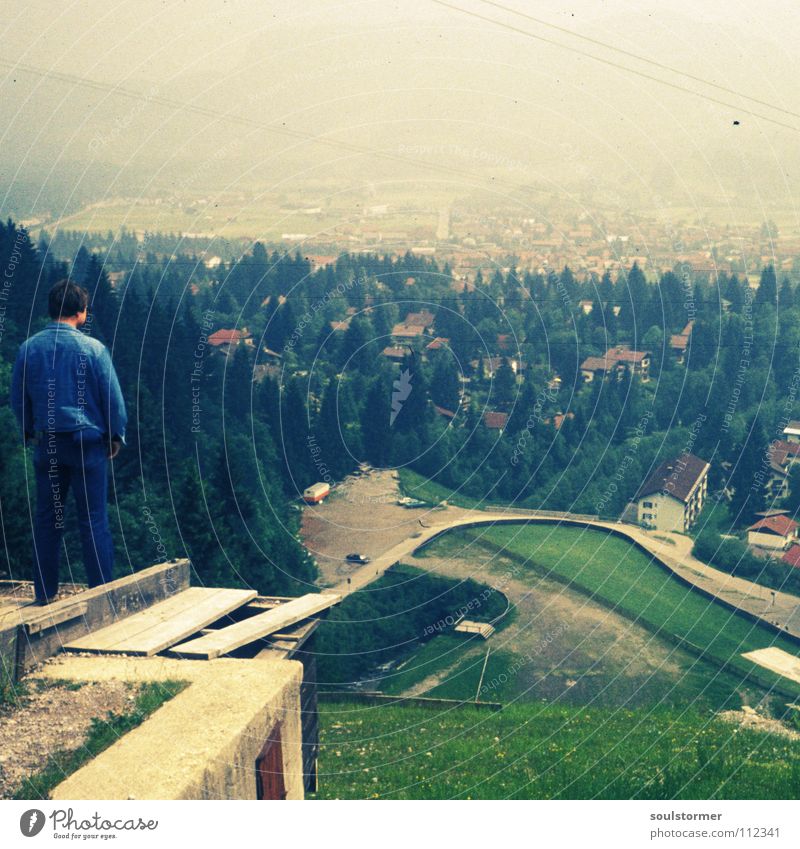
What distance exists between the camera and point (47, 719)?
28.4ft

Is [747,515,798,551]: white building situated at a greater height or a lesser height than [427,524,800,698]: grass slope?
greater

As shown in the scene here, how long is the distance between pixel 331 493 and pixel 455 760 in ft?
82.3

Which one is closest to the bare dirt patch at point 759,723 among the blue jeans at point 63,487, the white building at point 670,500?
the blue jeans at point 63,487

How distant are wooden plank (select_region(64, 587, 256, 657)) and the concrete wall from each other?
37453 millimetres

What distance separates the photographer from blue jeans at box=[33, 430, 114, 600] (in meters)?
9.57

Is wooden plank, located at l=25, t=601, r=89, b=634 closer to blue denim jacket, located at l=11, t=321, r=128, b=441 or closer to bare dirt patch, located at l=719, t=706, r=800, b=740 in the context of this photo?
blue denim jacket, located at l=11, t=321, r=128, b=441

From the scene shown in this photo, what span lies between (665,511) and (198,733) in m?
42.6

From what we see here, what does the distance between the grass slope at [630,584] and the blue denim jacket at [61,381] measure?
1224 inches

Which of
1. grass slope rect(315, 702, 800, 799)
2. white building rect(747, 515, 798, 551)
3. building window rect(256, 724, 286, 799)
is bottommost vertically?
white building rect(747, 515, 798, 551)

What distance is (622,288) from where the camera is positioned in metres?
57.7

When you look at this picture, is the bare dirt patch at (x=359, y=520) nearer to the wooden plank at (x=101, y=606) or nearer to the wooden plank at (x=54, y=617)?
the wooden plank at (x=101, y=606)

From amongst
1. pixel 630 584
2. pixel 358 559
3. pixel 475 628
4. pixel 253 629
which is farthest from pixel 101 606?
pixel 630 584

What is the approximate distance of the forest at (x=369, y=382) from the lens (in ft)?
94.1

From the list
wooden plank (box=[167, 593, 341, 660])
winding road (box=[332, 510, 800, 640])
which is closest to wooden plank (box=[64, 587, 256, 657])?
wooden plank (box=[167, 593, 341, 660])
